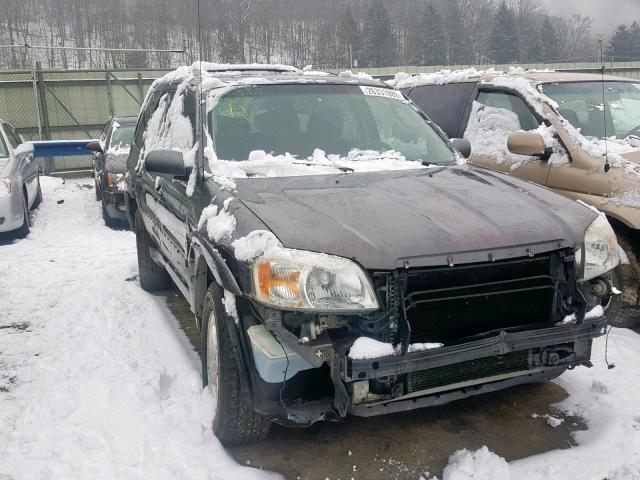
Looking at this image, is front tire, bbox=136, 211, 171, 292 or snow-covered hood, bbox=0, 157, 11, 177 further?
snow-covered hood, bbox=0, 157, 11, 177

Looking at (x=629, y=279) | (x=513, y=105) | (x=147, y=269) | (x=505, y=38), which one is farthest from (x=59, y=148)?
(x=505, y=38)

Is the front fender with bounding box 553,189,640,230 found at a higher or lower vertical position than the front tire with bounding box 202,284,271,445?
higher

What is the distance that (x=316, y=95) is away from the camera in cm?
405

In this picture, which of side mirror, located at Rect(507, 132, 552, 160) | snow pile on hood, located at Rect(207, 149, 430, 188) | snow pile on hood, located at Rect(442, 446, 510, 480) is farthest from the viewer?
side mirror, located at Rect(507, 132, 552, 160)

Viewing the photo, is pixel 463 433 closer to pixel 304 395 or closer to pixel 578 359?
pixel 578 359

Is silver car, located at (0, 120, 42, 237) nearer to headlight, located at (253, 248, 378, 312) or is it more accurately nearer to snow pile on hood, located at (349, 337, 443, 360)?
headlight, located at (253, 248, 378, 312)

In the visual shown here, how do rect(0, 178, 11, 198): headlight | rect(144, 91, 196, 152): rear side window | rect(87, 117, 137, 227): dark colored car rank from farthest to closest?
rect(87, 117, 137, 227): dark colored car < rect(0, 178, 11, 198): headlight < rect(144, 91, 196, 152): rear side window

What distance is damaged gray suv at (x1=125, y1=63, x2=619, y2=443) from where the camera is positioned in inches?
96.0

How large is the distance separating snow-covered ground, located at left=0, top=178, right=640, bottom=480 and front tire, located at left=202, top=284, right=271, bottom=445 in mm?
124

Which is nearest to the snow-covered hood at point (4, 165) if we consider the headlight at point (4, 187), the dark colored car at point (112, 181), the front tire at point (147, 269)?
the headlight at point (4, 187)

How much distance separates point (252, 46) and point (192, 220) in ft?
48.7

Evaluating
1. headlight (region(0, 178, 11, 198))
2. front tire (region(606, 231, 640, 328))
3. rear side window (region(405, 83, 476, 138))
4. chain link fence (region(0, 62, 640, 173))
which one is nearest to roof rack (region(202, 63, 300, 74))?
rear side window (region(405, 83, 476, 138))

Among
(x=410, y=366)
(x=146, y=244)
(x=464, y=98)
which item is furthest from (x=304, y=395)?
(x=464, y=98)

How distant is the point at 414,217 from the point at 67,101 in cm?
1706
